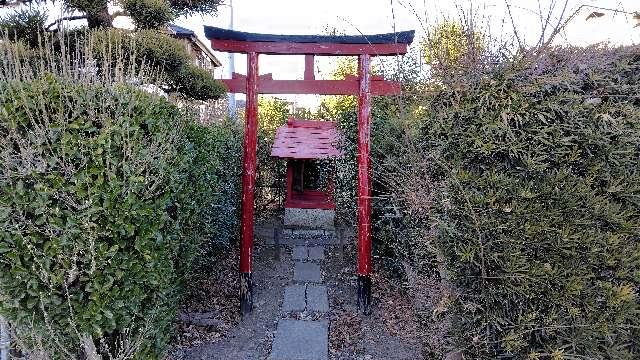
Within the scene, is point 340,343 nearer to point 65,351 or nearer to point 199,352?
point 199,352

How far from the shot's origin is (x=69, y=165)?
8.92 feet

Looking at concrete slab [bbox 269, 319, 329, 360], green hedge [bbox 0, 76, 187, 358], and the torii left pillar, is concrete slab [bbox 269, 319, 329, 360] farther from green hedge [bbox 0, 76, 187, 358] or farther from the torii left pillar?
green hedge [bbox 0, 76, 187, 358]

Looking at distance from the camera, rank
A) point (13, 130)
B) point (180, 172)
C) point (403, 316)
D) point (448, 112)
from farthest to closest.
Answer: point (403, 316), point (180, 172), point (448, 112), point (13, 130)

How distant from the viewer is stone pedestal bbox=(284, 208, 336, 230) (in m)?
9.30

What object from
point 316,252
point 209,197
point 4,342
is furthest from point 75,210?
point 316,252

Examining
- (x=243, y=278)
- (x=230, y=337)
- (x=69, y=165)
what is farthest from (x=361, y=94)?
(x=69, y=165)

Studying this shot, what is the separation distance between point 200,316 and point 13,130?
315 cm

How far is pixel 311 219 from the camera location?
933 cm

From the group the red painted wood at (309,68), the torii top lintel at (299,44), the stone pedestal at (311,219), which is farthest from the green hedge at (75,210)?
the stone pedestal at (311,219)

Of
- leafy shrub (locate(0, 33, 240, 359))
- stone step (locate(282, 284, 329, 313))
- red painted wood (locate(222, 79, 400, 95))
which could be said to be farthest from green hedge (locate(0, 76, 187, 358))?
stone step (locate(282, 284, 329, 313))

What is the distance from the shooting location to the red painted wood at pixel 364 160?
5.30 metres

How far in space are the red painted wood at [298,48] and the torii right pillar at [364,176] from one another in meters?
0.12

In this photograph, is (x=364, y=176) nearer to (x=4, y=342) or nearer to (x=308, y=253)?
(x=308, y=253)

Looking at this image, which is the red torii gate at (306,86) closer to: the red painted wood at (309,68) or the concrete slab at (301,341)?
the red painted wood at (309,68)
